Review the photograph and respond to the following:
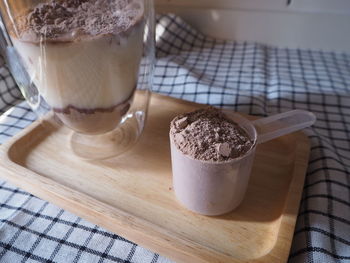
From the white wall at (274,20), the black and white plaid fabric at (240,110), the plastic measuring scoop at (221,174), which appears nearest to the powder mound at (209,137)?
the plastic measuring scoop at (221,174)

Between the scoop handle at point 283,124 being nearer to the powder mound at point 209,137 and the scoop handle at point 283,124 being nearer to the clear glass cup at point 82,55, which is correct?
the powder mound at point 209,137

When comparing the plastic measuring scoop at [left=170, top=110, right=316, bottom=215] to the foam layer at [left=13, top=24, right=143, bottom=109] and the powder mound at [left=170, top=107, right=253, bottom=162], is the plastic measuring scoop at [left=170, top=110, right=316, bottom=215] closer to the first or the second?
the powder mound at [left=170, top=107, right=253, bottom=162]

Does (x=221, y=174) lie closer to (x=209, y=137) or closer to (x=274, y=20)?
(x=209, y=137)

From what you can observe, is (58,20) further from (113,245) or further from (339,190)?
(339,190)

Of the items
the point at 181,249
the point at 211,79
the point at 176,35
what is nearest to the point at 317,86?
the point at 211,79

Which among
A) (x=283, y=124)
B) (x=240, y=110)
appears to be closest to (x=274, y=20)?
(x=240, y=110)

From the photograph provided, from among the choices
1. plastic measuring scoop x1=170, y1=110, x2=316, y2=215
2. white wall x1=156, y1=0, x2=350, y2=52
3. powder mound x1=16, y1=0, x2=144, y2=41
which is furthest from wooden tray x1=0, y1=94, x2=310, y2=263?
white wall x1=156, y1=0, x2=350, y2=52
